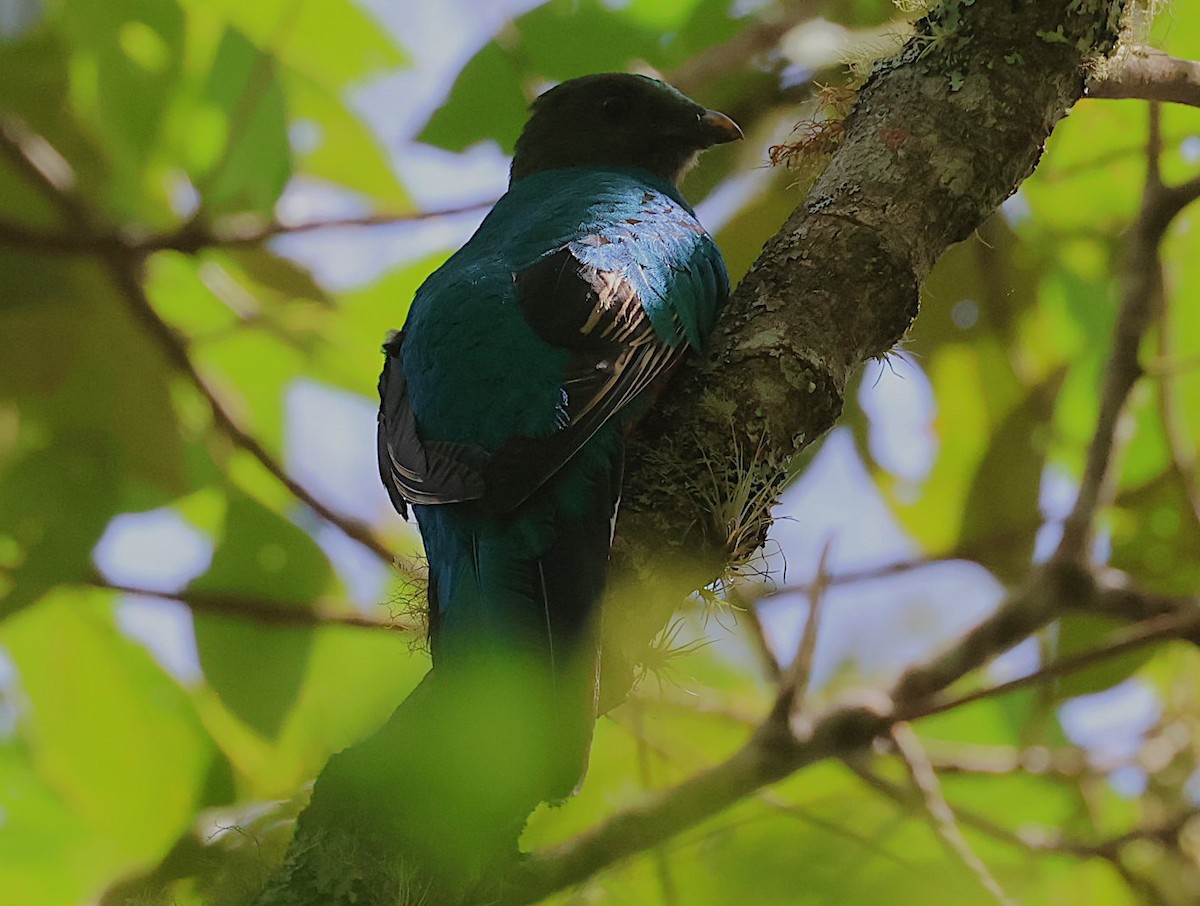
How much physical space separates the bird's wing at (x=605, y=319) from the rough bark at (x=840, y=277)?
0.30 ft

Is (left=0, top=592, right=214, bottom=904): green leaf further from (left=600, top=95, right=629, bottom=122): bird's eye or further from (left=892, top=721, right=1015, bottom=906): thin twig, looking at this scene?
(left=600, top=95, right=629, bottom=122): bird's eye

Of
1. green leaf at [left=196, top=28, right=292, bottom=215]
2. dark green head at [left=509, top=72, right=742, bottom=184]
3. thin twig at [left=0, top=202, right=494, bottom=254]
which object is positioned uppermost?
dark green head at [left=509, top=72, right=742, bottom=184]

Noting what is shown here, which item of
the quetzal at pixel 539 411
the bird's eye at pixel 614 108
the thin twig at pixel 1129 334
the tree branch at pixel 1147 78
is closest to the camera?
the quetzal at pixel 539 411

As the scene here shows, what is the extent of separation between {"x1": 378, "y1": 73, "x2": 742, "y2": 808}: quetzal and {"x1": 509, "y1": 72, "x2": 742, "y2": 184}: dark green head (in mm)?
437

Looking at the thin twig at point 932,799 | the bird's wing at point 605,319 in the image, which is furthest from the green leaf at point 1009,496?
the bird's wing at point 605,319

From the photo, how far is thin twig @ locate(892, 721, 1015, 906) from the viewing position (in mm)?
2896

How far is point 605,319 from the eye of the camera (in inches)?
96.5

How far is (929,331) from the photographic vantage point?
12.3 feet

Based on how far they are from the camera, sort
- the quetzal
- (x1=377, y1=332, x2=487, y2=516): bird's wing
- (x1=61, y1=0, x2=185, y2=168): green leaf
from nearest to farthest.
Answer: the quetzal → (x1=377, y1=332, x2=487, y2=516): bird's wing → (x1=61, y1=0, x2=185, y2=168): green leaf

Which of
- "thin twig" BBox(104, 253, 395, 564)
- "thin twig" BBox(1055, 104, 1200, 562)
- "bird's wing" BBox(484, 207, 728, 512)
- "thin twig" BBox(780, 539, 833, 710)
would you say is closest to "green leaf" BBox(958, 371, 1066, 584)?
"thin twig" BBox(1055, 104, 1200, 562)

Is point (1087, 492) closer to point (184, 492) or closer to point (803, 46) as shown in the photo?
point (803, 46)

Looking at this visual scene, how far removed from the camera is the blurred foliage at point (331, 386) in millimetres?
3402

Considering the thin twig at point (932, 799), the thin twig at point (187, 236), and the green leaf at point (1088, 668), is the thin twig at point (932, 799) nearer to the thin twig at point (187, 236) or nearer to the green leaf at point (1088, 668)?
the green leaf at point (1088, 668)

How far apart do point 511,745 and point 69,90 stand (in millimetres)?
2686
